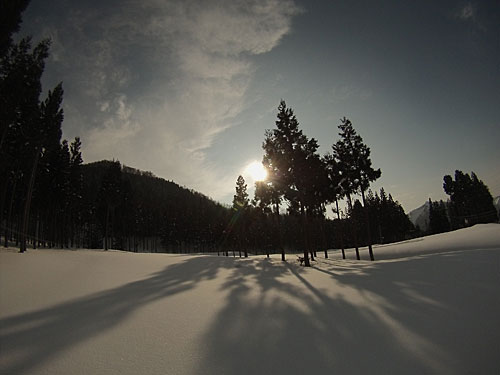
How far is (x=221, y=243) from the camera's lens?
80.6m

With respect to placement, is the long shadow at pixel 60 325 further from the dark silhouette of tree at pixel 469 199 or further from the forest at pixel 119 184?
the dark silhouette of tree at pixel 469 199

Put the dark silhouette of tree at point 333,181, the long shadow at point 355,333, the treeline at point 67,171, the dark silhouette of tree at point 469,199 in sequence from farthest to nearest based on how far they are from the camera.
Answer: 1. the dark silhouette of tree at point 469,199
2. the dark silhouette of tree at point 333,181
3. the treeline at point 67,171
4. the long shadow at point 355,333

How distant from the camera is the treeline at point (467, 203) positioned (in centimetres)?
6519

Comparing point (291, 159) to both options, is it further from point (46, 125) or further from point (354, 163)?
point (46, 125)

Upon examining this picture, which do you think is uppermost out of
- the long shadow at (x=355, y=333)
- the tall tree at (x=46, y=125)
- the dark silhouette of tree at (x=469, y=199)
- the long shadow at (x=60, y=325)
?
the tall tree at (x=46, y=125)

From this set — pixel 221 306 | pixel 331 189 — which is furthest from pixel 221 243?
pixel 221 306

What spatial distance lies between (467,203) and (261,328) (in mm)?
95309

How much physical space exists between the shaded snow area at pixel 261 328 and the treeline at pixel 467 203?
82173 mm

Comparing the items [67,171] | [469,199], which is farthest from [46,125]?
[469,199]

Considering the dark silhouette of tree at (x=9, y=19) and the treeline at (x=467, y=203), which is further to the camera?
the treeline at (x=467, y=203)

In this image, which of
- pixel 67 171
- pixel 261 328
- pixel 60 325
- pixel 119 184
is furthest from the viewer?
pixel 119 184

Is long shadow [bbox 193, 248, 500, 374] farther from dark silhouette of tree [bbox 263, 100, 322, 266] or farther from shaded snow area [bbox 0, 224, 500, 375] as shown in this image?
dark silhouette of tree [bbox 263, 100, 322, 266]

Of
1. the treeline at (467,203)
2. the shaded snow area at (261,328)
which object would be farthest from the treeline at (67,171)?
the treeline at (467,203)

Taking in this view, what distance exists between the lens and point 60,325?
505cm
